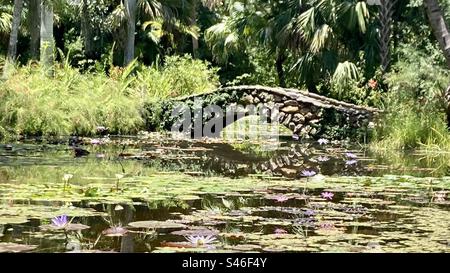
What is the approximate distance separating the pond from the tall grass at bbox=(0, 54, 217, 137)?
372cm

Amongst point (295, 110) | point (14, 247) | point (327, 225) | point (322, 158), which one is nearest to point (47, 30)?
point (295, 110)

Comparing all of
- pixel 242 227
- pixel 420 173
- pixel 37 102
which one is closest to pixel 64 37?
pixel 37 102

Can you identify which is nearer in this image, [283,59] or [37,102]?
[37,102]

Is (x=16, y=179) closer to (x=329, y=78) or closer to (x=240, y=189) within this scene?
(x=240, y=189)

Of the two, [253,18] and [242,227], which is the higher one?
[253,18]

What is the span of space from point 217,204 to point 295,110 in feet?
36.1

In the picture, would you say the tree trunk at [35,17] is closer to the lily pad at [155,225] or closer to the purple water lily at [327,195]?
the purple water lily at [327,195]

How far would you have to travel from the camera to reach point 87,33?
25.3 meters

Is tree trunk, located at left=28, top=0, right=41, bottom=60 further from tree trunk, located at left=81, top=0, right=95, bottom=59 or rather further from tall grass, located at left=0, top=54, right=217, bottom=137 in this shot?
tree trunk, located at left=81, top=0, right=95, bottom=59

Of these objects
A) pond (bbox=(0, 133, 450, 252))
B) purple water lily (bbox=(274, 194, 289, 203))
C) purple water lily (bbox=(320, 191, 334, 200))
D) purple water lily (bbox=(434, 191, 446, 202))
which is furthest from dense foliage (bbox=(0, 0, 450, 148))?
purple water lily (bbox=(274, 194, 289, 203))

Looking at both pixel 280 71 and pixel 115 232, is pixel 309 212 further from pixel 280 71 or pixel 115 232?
pixel 280 71

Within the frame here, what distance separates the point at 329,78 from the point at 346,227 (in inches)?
621

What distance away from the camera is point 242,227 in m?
4.78

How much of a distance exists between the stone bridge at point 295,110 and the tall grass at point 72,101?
1.07m
